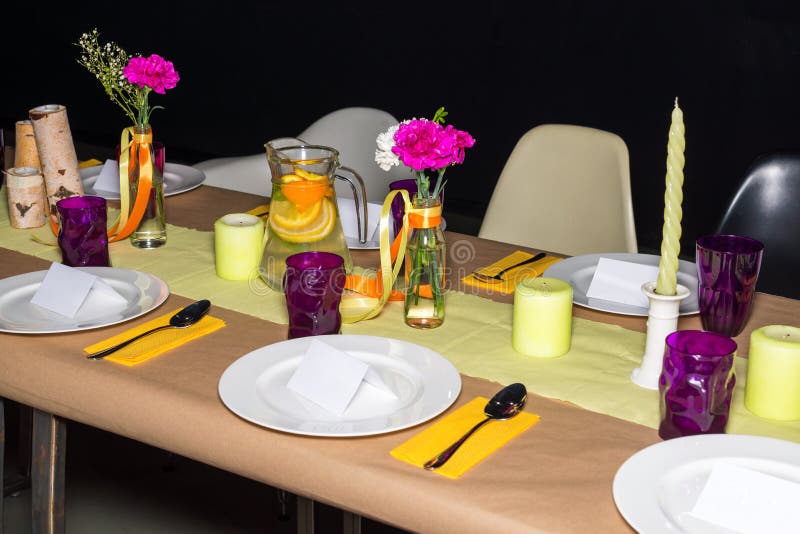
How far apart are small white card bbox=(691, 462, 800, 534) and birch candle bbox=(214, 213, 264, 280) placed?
918 mm

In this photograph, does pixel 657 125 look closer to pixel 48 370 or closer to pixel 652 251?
pixel 652 251

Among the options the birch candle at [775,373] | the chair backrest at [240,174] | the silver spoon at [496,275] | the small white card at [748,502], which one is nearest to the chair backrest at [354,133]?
the chair backrest at [240,174]

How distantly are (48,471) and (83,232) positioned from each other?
1.30ft

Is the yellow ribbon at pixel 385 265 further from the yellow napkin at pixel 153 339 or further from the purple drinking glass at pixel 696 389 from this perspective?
the purple drinking glass at pixel 696 389

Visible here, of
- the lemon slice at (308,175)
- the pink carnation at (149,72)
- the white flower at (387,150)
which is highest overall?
the pink carnation at (149,72)

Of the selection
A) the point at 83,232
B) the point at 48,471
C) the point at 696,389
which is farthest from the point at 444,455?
the point at 83,232

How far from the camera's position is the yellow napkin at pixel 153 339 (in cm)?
136

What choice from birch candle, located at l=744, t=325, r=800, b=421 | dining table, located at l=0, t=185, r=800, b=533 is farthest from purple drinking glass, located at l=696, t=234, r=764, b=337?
birch candle, located at l=744, t=325, r=800, b=421

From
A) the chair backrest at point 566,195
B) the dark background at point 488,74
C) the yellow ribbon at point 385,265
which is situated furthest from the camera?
the dark background at point 488,74

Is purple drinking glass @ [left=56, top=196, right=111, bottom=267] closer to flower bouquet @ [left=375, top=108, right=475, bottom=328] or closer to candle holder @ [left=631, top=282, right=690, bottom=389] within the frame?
flower bouquet @ [left=375, top=108, right=475, bottom=328]

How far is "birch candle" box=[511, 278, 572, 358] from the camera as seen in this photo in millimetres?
1358

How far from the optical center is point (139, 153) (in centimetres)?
180

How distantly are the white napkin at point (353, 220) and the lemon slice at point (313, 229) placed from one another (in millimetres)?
269

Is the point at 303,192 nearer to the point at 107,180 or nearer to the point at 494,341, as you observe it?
the point at 494,341
